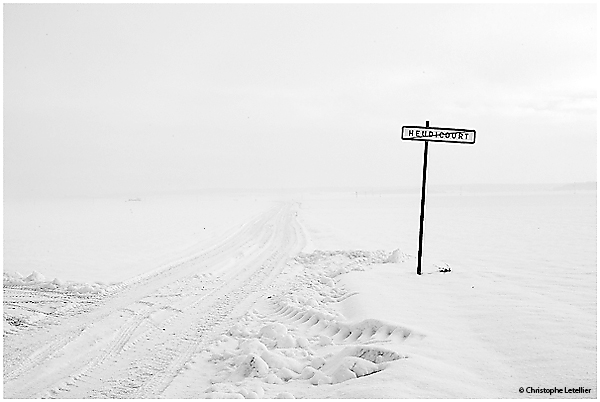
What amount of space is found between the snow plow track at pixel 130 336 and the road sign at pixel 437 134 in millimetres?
4191

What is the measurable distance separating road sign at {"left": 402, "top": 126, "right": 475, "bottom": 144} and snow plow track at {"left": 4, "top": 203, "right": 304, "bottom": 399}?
4.19 m

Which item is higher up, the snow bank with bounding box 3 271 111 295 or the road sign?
the road sign

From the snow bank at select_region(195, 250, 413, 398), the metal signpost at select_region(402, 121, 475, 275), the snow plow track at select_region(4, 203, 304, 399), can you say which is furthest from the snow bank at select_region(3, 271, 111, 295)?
the metal signpost at select_region(402, 121, 475, 275)

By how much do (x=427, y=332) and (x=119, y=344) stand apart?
382cm

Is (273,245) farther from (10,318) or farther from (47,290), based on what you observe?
(10,318)

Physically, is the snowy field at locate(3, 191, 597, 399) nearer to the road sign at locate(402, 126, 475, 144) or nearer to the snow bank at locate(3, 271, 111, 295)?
the snow bank at locate(3, 271, 111, 295)

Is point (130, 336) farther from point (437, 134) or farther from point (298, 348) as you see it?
point (437, 134)

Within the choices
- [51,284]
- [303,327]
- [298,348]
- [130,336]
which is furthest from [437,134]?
[51,284]

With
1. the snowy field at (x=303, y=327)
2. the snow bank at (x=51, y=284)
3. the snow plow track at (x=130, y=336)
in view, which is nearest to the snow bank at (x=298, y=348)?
the snowy field at (x=303, y=327)

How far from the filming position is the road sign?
8133mm

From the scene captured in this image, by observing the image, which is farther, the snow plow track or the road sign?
the road sign

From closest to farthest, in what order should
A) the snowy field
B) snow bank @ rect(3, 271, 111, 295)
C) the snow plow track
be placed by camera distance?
1. the snowy field
2. the snow plow track
3. snow bank @ rect(3, 271, 111, 295)

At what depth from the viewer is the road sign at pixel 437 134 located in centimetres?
813

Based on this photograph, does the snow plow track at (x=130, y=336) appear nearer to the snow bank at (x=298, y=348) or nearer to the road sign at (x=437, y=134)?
the snow bank at (x=298, y=348)
